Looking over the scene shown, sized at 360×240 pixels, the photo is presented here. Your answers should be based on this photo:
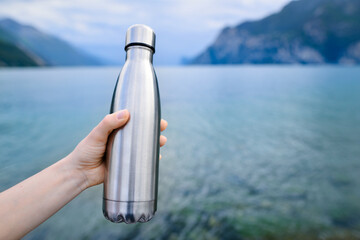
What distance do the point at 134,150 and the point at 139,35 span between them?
2.67ft

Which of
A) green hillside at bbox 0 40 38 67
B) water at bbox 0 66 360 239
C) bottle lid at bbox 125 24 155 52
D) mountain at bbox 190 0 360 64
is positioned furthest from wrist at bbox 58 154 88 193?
mountain at bbox 190 0 360 64

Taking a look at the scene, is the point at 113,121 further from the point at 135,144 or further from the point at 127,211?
the point at 127,211

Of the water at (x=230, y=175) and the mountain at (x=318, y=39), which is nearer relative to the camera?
the water at (x=230, y=175)

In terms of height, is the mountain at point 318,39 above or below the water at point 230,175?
above

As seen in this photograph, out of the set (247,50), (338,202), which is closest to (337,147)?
(338,202)

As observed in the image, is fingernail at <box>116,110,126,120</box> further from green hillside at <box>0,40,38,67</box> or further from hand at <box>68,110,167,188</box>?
green hillside at <box>0,40,38,67</box>

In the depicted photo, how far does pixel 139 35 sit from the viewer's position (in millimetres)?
1833

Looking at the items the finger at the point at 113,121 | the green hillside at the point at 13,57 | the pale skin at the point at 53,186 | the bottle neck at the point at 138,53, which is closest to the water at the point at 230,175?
the pale skin at the point at 53,186

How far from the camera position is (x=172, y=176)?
26.4 ft

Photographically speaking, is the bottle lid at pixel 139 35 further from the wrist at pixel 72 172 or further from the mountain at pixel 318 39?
the mountain at pixel 318 39

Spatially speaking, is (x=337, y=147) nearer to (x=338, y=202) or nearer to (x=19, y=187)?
(x=338, y=202)

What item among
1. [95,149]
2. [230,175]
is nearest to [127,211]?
[95,149]

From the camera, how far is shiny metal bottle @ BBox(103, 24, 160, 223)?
1.84 metres

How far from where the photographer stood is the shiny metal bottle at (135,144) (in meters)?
1.84
